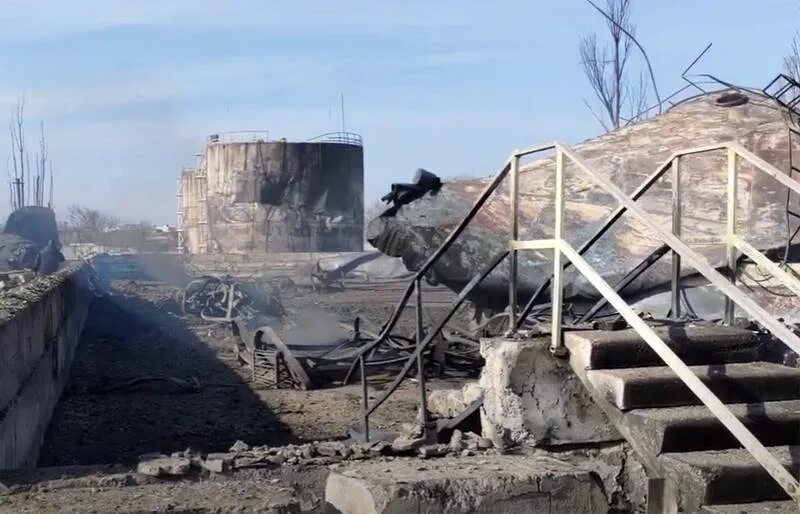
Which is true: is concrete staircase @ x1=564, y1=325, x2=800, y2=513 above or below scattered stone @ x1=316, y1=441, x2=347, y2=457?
above

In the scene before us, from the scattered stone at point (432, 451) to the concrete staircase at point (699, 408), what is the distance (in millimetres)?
747

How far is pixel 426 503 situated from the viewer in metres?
3.95

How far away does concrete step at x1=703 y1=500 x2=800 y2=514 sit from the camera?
399cm

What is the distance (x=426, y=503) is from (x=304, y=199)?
1529 inches

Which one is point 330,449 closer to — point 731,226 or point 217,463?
point 217,463

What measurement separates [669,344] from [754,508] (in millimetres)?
1153

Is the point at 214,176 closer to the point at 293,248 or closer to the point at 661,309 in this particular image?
the point at 293,248

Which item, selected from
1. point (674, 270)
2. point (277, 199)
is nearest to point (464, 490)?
point (674, 270)

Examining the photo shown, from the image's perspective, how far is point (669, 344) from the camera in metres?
5.05

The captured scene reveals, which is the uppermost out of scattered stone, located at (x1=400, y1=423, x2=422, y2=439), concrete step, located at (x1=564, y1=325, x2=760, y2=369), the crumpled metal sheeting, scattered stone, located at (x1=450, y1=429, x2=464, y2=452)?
concrete step, located at (x1=564, y1=325, x2=760, y2=369)

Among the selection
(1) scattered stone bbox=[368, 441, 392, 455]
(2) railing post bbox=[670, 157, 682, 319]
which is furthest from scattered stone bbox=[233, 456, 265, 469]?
(2) railing post bbox=[670, 157, 682, 319]

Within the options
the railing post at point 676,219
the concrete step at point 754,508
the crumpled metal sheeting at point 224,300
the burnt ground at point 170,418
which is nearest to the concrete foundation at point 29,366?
the burnt ground at point 170,418

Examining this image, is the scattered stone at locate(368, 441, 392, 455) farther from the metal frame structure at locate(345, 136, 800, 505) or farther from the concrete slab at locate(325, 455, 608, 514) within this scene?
the metal frame structure at locate(345, 136, 800, 505)

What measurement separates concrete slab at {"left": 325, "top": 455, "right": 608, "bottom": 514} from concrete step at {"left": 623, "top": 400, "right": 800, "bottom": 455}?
38 centimetres
